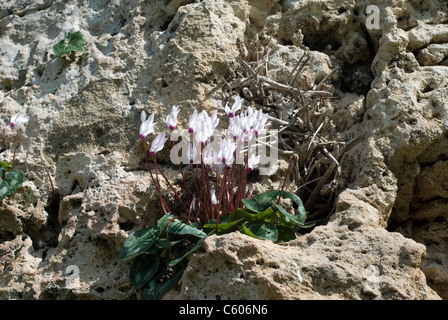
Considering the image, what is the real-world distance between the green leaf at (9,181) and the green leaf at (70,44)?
0.86m

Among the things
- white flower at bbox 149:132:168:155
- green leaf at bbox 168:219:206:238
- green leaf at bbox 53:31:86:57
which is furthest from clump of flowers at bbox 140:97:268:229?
green leaf at bbox 53:31:86:57

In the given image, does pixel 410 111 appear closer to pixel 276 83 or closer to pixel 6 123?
pixel 276 83

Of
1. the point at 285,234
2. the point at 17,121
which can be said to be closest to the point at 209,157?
the point at 285,234

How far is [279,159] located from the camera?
114 inches

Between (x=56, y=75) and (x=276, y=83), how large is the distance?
4.30ft

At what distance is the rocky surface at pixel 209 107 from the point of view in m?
2.07

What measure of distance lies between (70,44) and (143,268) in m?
1.66

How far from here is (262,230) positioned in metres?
2.41

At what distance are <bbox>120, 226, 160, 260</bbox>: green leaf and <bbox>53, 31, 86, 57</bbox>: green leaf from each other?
56.7 inches

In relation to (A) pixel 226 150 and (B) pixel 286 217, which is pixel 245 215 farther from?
(A) pixel 226 150

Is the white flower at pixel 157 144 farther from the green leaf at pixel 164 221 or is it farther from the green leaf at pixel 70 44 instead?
the green leaf at pixel 70 44

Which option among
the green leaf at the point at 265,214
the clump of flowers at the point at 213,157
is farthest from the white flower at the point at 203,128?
the green leaf at the point at 265,214

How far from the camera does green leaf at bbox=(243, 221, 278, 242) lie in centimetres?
236
